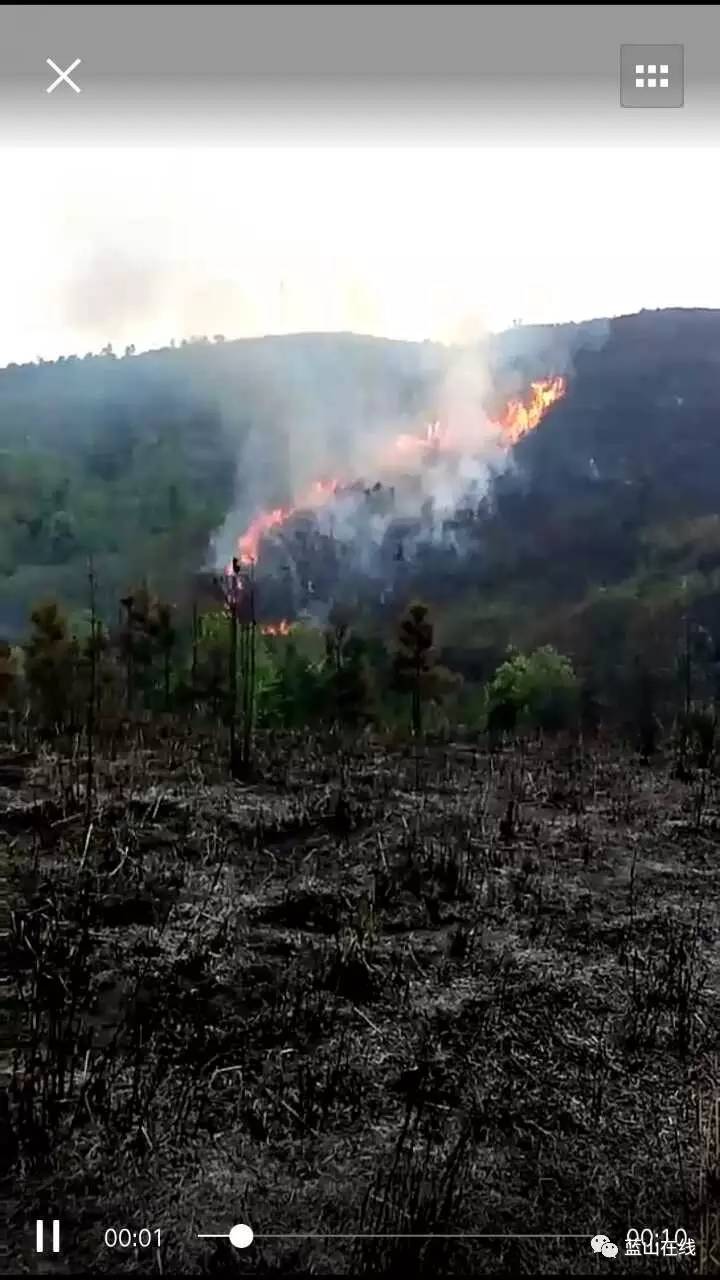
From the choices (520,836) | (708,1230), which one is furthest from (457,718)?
(708,1230)

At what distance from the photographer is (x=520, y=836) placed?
1.97m

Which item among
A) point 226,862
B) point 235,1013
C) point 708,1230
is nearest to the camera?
point 708,1230

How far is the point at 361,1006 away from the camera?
1.78 m

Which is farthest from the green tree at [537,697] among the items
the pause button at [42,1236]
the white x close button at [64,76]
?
the white x close button at [64,76]

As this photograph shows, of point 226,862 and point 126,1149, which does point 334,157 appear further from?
point 126,1149

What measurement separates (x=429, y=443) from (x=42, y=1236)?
168 cm

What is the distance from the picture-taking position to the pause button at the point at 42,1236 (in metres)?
1.54

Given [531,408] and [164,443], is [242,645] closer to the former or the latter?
[164,443]

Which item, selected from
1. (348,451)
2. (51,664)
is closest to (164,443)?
(348,451)

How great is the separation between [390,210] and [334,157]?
0.50 ft
